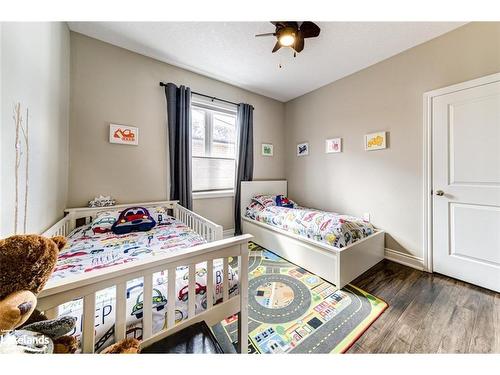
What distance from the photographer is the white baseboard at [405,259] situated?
2027 mm

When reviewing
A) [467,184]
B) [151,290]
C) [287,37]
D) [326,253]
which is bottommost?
[326,253]

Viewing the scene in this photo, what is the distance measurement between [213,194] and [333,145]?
196 centimetres

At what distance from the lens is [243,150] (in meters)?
3.02

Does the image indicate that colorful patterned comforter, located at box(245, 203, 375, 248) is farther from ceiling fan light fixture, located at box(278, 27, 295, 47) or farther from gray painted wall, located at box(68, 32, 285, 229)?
ceiling fan light fixture, located at box(278, 27, 295, 47)

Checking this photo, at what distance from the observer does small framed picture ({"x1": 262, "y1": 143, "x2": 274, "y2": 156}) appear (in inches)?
133

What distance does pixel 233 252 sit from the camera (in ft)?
A: 3.14

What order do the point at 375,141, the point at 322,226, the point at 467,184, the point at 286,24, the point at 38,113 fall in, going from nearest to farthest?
the point at 38,113, the point at 286,24, the point at 467,184, the point at 322,226, the point at 375,141

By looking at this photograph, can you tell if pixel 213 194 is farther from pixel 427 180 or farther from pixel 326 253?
pixel 427 180

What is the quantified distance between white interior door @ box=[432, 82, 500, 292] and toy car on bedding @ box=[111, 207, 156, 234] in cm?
290

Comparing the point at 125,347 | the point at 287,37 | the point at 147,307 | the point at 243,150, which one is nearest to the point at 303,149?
the point at 243,150

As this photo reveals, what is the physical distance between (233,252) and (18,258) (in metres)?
0.72
